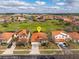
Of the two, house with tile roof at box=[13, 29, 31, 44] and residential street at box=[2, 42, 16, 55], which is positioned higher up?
house with tile roof at box=[13, 29, 31, 44]

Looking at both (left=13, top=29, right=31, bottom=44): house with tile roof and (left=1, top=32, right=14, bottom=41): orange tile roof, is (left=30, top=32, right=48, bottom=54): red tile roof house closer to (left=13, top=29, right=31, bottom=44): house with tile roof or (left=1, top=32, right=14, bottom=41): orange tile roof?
(left=13, top=29, right=31, bottom=44): house with tile roof

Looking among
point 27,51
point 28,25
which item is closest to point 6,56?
point 27,51

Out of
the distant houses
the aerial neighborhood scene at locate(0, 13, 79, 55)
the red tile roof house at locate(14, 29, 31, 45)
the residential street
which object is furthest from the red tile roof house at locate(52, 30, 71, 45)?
the residential street

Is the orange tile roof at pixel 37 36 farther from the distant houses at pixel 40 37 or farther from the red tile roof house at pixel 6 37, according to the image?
the red tile roof house at pixel 6 37

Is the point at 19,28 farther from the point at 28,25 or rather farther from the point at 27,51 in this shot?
the point at 27,51

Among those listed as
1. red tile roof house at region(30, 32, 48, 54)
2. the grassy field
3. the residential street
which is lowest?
the residential street

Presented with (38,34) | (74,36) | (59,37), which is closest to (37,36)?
(38,34)

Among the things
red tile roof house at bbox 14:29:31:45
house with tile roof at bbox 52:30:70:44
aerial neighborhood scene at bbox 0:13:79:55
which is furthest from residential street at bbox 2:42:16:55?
house with tile roof at bbox 52:30:70:44

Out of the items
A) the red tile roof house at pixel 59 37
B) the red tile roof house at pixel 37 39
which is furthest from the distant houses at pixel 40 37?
the red tile roof house at pixel 59 37

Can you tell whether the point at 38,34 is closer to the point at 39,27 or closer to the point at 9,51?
the point at 39,27
